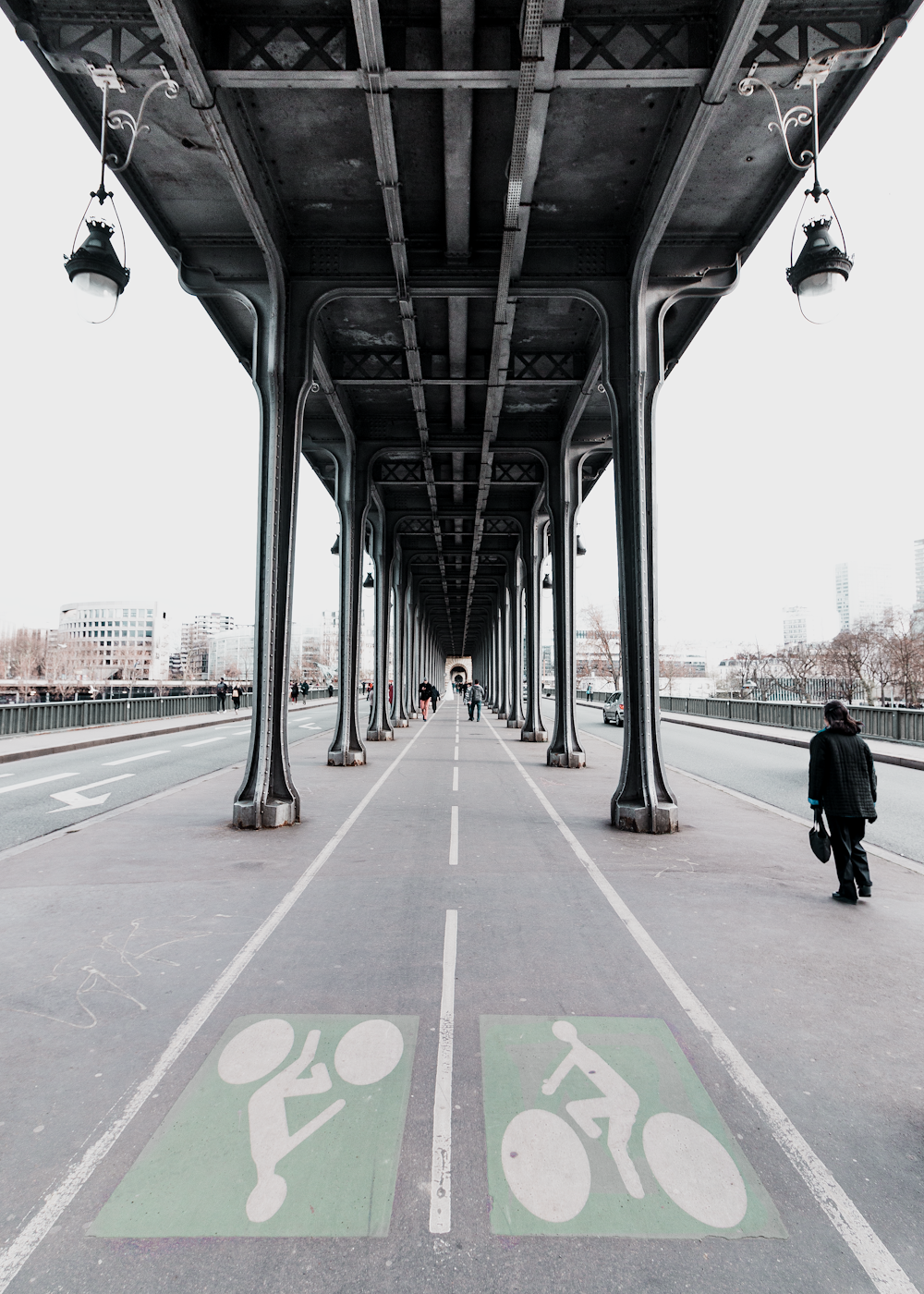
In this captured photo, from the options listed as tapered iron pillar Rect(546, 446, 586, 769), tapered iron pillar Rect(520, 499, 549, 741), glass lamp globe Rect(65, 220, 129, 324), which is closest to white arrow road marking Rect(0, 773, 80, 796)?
glass lamp globe Rect(65, 220, 129, 324)

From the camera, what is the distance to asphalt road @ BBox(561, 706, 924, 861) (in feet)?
33.9

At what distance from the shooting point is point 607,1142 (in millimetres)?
3176

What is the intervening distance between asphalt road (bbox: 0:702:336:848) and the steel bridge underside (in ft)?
10.2

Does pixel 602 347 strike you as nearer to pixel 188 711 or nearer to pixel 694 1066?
pixel 694 1066

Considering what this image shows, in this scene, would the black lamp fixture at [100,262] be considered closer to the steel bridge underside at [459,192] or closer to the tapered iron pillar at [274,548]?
the steel bridge underside at [459,192]

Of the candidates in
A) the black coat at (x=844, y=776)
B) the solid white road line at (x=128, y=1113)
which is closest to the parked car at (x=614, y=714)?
the black coat at (x=844, y=776)

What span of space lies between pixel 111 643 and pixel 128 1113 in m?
201

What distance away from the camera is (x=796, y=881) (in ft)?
24.4

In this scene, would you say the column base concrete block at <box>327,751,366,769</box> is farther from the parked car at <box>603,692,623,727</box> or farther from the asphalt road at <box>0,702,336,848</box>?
the parked car at <box>603,692,623,727</box>

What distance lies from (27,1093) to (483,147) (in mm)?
10378

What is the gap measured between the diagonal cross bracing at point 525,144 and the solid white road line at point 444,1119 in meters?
7.95

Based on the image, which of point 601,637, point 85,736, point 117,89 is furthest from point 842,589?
point 117,89

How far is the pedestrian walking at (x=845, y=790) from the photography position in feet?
21.5

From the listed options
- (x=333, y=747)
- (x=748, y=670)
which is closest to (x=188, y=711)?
(x=333, y=747)
